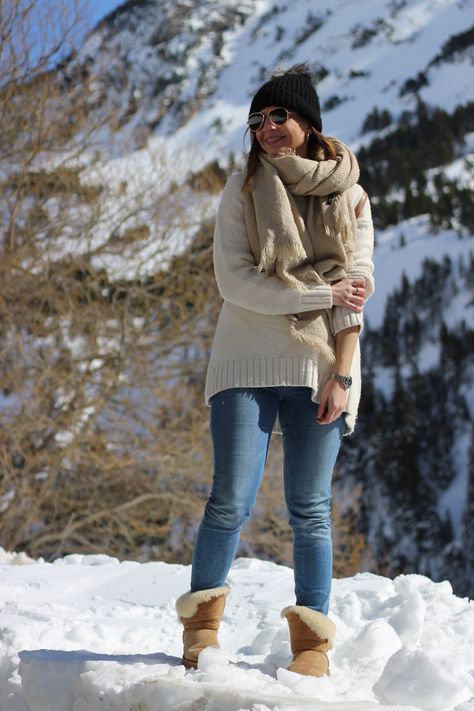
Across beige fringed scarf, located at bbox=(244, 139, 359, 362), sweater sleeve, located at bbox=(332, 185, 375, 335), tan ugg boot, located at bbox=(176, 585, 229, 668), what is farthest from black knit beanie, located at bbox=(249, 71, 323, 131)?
tan ugg boot, located at bbox=(176, 585, 229, 668)

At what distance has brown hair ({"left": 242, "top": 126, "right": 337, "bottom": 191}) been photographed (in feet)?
7.77

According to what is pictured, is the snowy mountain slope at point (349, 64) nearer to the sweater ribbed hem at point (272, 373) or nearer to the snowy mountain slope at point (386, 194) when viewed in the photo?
the snowy mountain slope at point (386, 194)

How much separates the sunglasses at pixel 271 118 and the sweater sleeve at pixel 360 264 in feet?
0.95

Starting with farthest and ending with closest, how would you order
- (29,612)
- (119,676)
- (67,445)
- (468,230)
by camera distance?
(468,230)
(67,445)
(29,612)
(119,676)

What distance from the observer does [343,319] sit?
7.52ft

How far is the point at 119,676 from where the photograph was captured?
2066mm

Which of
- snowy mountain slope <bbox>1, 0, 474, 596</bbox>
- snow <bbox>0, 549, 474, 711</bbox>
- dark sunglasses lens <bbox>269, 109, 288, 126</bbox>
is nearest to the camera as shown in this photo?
snow <bbox>0, 549, 474, 711</bbox>

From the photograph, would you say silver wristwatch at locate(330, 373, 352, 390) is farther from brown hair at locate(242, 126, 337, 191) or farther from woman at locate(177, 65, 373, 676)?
brown hair at locate(242, 126, 337, 191)

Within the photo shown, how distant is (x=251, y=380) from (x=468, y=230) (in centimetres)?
8125

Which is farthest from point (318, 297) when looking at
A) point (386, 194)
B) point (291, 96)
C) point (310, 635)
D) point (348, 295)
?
point (386, 194)

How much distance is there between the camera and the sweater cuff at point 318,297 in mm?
2236

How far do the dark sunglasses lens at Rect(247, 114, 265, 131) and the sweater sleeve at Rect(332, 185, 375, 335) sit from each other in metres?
0.33

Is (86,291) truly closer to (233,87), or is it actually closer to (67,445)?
(67,445)

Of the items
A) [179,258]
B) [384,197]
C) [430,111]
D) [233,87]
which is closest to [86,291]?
[179,258]
